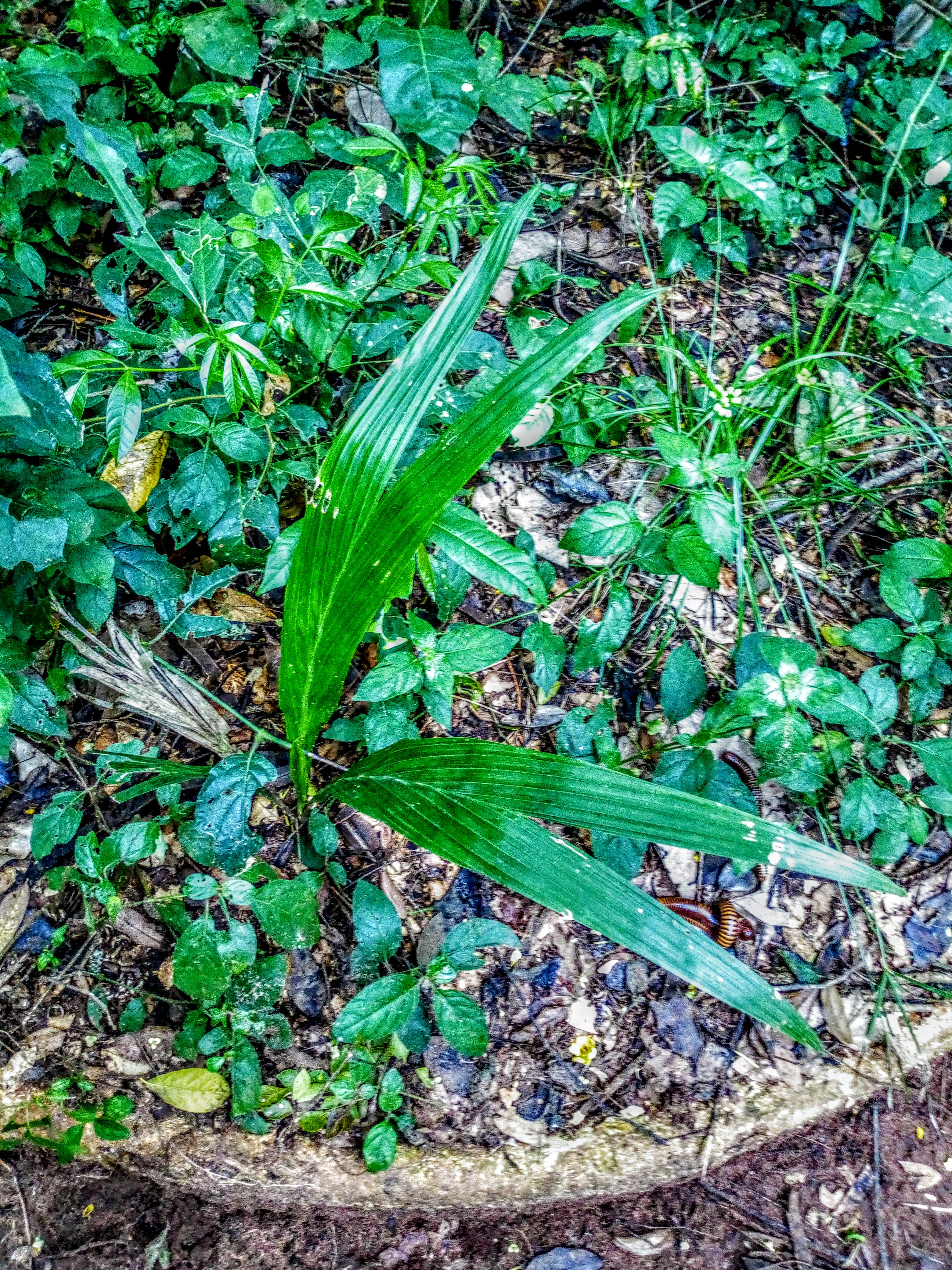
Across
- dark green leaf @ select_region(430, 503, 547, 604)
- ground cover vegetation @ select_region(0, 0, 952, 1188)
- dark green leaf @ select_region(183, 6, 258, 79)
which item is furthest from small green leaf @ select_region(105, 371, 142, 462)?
dark green leaf @ select_region(183, 6, 258, 79)

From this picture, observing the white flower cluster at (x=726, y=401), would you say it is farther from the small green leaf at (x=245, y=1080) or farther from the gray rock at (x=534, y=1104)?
the small green leaf at (x=245, y=1080)

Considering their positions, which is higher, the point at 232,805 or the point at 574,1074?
the point at 232,805

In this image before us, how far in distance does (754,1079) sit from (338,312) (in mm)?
1588

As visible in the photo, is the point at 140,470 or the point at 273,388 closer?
the point at 140,470

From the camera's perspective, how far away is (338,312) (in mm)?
1471

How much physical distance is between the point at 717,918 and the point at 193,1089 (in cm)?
96

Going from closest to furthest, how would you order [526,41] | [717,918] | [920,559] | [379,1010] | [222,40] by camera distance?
[379,1010] < [717,918] < [920,559] < [222,40] < [526,41]

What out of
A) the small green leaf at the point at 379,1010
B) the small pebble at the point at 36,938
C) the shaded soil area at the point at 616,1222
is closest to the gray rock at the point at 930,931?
the shaded soil area at the point at 616,1222

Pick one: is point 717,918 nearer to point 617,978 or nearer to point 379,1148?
point 617,978

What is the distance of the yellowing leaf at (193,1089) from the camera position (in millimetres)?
→ 1274

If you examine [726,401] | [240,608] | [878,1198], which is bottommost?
[878,1198]

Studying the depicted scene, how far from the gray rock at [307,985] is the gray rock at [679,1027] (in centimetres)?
59

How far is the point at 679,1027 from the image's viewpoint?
1.40 metres

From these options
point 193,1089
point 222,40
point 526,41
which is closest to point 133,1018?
point 193,1089
